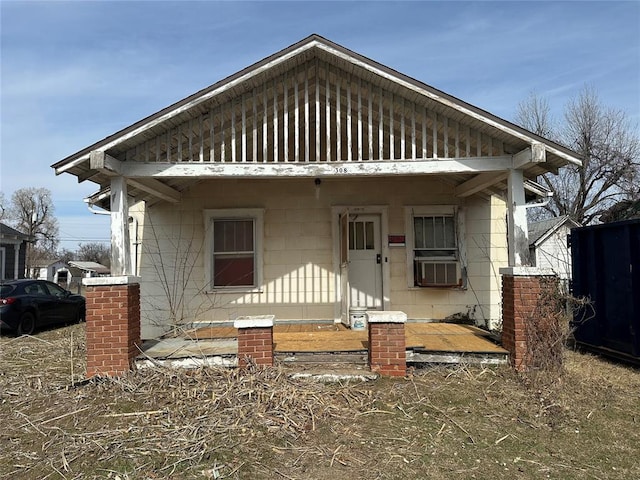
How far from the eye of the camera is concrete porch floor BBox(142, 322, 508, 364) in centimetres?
627

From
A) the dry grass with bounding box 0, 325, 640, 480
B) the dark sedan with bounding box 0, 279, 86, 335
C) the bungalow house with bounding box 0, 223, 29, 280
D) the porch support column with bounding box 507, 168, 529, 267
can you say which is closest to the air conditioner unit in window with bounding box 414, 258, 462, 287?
the porch support column with bounding box 507, 168, 529, 267

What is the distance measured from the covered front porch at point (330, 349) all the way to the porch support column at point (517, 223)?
1.29 meters

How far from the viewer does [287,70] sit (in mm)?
6684

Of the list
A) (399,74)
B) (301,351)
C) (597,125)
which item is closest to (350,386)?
(301,351)

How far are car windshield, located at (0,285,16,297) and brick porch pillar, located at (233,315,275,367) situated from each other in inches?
352

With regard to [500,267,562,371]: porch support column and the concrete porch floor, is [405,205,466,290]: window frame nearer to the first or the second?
the concrete porch floor

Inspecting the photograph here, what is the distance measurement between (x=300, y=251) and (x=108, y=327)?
3949 millimetres

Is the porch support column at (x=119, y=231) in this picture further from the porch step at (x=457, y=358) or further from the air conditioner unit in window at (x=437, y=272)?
the air conditioner unit in window at (x=437, y=272)

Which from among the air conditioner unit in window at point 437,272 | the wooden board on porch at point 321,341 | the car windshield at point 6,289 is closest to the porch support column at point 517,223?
the wooden board on porch at point 321,341

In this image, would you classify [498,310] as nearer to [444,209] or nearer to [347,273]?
[444,209]

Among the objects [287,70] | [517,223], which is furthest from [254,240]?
[517,223]

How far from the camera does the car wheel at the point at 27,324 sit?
38.6 ft

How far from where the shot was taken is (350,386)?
18.7 ft

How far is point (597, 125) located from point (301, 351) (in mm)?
32096
